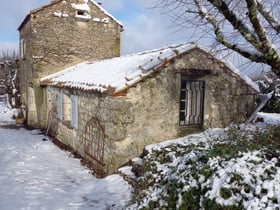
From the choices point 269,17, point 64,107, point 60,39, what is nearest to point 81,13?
point 60,39

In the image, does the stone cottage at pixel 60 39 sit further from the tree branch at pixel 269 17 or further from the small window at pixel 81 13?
the tree branch at pixel 269 17

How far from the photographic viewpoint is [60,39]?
1352cm

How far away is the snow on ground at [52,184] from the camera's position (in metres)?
5.66

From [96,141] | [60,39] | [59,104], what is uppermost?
[60,39]

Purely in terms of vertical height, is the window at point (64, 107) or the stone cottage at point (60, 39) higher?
the stone cottage at point (60, 39)

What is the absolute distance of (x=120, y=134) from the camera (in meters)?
6.72

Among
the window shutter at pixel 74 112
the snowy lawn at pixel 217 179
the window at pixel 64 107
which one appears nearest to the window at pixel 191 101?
the snowy lawn at pixel 217 179

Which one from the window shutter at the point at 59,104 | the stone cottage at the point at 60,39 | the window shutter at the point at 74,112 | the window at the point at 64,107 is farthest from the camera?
the stone cottage at the point at 60,39

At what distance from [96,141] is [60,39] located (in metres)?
7.58

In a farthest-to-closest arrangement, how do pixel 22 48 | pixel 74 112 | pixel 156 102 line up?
pixel 22 48
pixel 74 112
pixel 156 102

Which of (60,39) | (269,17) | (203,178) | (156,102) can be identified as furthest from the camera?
(60,39)

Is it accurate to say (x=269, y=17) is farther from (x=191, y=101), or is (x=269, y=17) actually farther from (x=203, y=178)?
(x=191, y=101)

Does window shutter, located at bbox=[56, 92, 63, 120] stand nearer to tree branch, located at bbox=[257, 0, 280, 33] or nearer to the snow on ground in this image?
the snow on ground

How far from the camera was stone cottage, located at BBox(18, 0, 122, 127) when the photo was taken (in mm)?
13141
